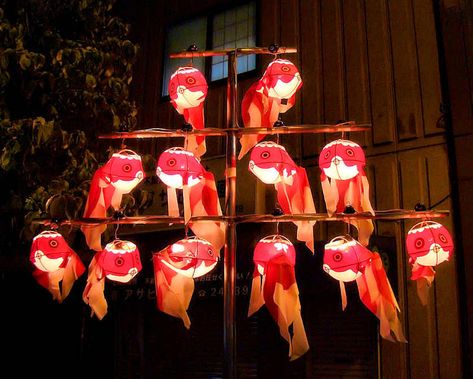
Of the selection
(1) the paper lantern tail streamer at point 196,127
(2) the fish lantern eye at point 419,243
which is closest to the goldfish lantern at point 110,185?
(1) the paper lantern tail streamer at point 196,127

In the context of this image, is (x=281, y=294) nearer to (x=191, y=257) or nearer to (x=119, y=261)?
(x=191, y=257)

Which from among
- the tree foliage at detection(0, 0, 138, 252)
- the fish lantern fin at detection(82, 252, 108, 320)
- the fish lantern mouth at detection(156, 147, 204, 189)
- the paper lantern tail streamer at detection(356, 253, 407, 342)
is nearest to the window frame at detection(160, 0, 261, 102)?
the tree foliage at detection(0, 0, 138, 252)

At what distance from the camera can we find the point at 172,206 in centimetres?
579

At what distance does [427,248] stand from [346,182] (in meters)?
1.11

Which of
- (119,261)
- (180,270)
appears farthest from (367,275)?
(119,261)

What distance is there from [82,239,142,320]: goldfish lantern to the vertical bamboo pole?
129 centimetres

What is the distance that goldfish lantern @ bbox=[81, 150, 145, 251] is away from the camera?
597 cm

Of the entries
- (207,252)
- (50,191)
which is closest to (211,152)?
(50,191)

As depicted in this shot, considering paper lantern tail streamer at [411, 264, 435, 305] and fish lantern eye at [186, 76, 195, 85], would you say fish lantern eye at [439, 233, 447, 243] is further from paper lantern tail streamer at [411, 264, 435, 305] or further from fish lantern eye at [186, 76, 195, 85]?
fish lantern eye at [186, 76, 195, 85]

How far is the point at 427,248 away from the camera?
230 inches

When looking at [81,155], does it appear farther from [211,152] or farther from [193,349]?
[193,349]

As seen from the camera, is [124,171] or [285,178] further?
[124,171]

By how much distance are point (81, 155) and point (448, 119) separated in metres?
5.52

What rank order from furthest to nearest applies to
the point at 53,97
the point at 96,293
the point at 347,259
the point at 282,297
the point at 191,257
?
the point at 53,97, the point at 96,293, the point at 347,259, the point at 191,257, the point at 282,297
